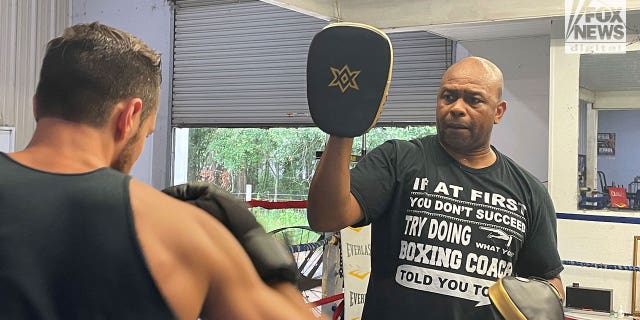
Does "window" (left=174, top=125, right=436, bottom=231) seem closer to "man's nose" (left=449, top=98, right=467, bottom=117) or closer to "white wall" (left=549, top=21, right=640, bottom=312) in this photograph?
"white wall" (left=549, top=21, right=640, bottom=312)

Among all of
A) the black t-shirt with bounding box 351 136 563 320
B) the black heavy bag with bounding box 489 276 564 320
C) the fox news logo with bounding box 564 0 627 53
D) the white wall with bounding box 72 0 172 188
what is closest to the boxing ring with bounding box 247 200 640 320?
the fox news logo with bounding box 564 0 627 53

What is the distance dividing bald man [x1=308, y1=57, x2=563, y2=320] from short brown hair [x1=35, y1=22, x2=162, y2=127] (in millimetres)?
613

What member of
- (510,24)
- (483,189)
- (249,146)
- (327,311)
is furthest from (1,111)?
(483,189)

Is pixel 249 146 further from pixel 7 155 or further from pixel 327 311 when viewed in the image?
pixel 7 155

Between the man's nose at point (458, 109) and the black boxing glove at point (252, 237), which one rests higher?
the man's nose at point (458, 109)

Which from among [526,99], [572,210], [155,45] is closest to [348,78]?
[572,210]

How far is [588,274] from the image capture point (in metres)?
4.20

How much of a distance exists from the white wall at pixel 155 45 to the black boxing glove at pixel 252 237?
6.41m

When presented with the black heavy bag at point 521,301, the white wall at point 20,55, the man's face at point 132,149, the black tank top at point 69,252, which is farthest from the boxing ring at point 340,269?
the white wall at point 20,55

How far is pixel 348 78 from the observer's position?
1.47 m

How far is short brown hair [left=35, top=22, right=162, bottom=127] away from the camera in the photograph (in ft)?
3.32

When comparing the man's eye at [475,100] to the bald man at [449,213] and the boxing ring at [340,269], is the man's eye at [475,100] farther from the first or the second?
the boxing ring at [340,269]

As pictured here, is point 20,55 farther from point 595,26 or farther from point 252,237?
point 252,237

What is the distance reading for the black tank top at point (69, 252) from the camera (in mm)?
904
